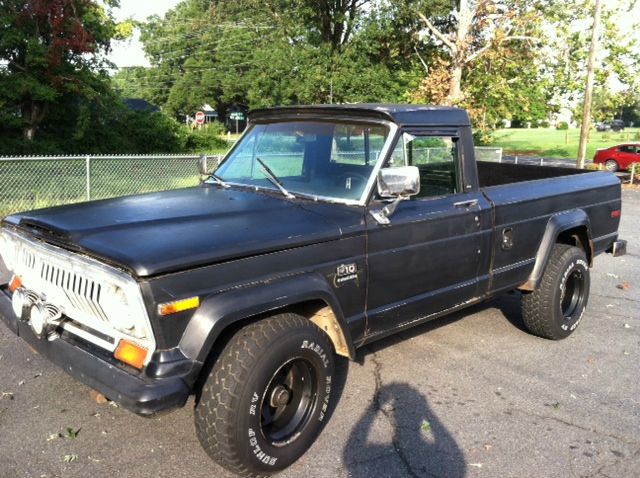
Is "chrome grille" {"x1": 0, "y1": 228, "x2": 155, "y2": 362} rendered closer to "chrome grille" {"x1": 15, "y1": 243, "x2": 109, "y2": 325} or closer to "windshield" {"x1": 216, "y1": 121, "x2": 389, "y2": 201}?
"chrome grille" {"x1": 15, "y1": 243, "x2": 109, "y2": 325}

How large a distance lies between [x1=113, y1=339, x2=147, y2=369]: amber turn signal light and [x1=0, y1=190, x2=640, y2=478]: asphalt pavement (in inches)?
28.4

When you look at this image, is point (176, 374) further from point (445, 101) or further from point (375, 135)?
point (445, 101)

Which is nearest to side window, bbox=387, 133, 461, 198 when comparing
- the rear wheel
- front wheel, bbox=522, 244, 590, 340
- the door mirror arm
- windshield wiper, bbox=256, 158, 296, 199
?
the door mirror arm

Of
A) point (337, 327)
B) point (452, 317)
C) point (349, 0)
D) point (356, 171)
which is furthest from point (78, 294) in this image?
point (349, 0)

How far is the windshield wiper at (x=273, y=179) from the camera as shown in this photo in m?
3.70

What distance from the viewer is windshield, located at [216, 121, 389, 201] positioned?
372cm

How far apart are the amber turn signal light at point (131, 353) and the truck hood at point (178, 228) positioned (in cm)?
39

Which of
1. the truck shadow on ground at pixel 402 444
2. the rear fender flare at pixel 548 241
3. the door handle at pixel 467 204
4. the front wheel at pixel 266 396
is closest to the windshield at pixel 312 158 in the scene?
the door handle at pixel 467 204

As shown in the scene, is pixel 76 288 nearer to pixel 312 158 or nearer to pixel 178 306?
pixel 178 306

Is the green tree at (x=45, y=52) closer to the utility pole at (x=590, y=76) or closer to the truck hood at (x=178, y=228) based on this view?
the truck hood at (x=178, y=228)

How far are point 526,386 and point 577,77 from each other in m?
23.7

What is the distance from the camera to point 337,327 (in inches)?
130

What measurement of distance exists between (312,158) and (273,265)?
1209 mm

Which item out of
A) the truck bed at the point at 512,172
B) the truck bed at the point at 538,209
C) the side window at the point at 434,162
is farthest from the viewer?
the truck bed at the point at 512,172
